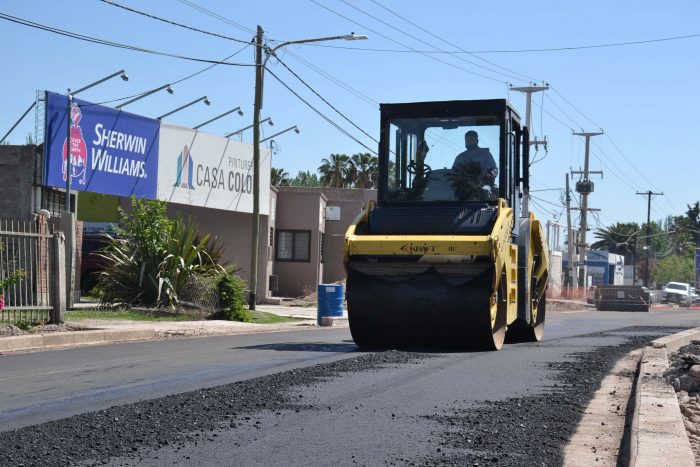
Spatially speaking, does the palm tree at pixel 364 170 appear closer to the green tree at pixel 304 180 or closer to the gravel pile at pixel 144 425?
the green tree at pixel 304 180

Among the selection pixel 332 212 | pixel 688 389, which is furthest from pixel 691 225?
pixel 688 389

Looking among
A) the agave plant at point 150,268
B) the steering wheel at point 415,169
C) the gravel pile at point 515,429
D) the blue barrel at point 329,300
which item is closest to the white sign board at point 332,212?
the blue barrel at point 329,300

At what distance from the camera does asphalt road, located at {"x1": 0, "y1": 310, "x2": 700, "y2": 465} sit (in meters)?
6.57

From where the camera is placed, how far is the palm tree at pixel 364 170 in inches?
3243

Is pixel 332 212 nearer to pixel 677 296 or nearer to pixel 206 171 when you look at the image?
pixel 206 171

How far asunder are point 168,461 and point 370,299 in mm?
8310

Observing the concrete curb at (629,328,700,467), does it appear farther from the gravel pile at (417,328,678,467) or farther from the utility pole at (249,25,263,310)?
the utility pole at (249,25,263,310)

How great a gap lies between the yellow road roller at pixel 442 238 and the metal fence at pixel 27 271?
6.17 metres

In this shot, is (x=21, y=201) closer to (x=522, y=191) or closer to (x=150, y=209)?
(x=150, y=209)

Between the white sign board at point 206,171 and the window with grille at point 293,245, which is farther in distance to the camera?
the window with grille at point 293,245

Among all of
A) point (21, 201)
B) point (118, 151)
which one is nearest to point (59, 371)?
point (21, 201)

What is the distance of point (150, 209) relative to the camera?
24.7 m

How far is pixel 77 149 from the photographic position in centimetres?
2794

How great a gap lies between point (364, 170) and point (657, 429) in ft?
250
